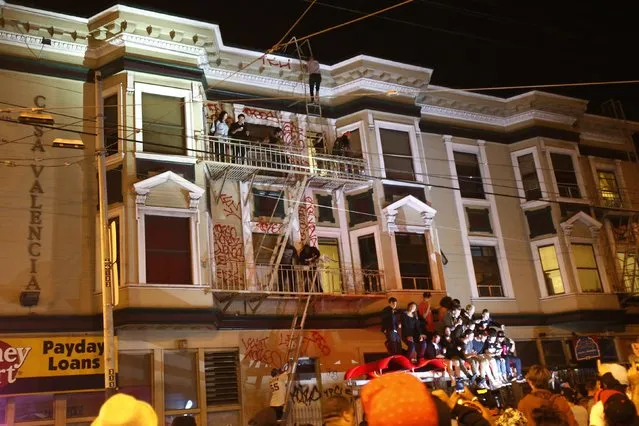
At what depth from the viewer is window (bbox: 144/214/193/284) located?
1603cm

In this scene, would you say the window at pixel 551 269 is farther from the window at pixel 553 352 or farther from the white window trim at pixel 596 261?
the window at pixel 553 352

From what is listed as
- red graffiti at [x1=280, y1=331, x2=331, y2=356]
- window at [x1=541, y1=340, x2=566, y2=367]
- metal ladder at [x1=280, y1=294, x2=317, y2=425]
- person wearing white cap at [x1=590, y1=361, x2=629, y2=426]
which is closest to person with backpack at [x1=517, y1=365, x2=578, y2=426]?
person wearing white cap at [x1=590, y1=361, x2=629, y2=426]

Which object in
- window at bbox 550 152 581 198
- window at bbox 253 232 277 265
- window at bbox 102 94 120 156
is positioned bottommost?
window at bbox 253 232 277 265

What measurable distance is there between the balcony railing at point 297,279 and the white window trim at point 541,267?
692cm

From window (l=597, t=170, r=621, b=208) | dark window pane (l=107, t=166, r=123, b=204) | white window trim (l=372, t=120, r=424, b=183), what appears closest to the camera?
dark window pane (l=107, t=166, r=123, b=204)

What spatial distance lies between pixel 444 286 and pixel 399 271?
5.75 feet

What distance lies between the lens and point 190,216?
16781 mm

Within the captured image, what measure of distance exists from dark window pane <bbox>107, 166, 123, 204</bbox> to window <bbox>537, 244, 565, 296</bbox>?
596 inches

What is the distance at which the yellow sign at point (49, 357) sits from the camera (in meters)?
14.1

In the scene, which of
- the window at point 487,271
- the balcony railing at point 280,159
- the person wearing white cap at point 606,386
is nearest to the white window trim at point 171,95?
the balcony railing at point 280,159

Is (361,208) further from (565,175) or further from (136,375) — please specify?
(565,175)

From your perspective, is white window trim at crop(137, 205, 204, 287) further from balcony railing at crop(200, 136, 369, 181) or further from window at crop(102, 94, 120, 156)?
window at crop(102, 94, 120, 156)

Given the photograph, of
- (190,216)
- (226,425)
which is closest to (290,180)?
(190,216)

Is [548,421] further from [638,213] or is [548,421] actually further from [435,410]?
[638,213]
